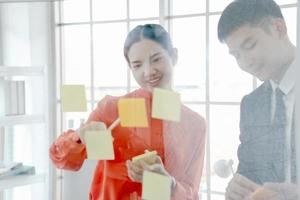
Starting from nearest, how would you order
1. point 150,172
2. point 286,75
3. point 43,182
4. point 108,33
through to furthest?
point 286,75, point 150,172, point 108,33, point 43,182

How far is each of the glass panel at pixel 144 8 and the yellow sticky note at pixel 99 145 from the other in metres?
0.28

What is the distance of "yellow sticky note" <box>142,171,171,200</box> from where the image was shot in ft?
2.77

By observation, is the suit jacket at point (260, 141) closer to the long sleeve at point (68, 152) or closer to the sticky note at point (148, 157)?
the sticky note at point (148, 157)

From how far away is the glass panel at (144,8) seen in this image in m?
0.88

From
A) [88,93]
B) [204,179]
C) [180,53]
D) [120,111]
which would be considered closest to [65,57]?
[88,93]

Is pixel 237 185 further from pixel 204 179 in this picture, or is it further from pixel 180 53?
pixel 180 53

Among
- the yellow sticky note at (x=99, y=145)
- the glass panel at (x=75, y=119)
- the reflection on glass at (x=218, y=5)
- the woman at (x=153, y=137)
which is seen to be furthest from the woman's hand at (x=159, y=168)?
the reflection on glass at (x=218, y=5)

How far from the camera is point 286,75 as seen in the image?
2.47ft

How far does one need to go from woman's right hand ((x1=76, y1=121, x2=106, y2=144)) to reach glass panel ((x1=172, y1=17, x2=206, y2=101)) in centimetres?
21

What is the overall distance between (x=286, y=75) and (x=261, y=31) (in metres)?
0.09

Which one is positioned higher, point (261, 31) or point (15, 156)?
point (261, 31)

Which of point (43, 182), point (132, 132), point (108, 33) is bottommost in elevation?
point (43, 182)

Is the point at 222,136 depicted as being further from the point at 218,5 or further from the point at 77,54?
the point at 77,54

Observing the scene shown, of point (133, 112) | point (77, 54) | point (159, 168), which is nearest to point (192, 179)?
point (159, 168)
